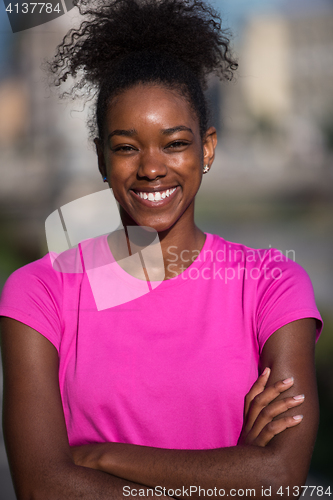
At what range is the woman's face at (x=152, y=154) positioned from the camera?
191 cm

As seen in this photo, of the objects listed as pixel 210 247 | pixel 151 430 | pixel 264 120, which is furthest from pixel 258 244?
pixel 151 430

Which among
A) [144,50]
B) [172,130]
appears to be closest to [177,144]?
[172,130]

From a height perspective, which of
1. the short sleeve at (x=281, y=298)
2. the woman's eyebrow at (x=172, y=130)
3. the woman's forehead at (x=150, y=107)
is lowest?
the short sleeve at (x=281, y=298)

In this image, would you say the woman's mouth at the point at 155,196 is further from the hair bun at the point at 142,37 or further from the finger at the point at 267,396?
the finger at the point at 267,396

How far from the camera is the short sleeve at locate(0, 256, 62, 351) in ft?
5.99

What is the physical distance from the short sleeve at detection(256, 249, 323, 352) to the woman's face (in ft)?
1.36

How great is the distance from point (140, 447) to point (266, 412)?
417 mm

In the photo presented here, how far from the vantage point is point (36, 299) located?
6.14ft

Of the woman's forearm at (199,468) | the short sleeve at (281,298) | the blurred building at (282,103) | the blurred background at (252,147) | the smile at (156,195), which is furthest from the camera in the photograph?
the blurred building at (282,103)

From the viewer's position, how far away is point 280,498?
5.41ft

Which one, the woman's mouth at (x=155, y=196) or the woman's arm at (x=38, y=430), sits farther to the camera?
the woman's mouth at (x=155, y=196)

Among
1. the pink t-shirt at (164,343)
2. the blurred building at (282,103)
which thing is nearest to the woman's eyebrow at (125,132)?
the pink t-shirt at (164,343)

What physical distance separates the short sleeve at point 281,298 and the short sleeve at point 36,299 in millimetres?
715

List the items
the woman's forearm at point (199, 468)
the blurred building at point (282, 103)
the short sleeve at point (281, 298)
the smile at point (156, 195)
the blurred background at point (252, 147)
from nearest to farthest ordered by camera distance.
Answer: the woman's forearm at point (199, 468)
the short sleeve at point (281, 298)
the smile at point (156, 195)
the blurred background at point (252, 147)
the blurred building at point (282, 103)
